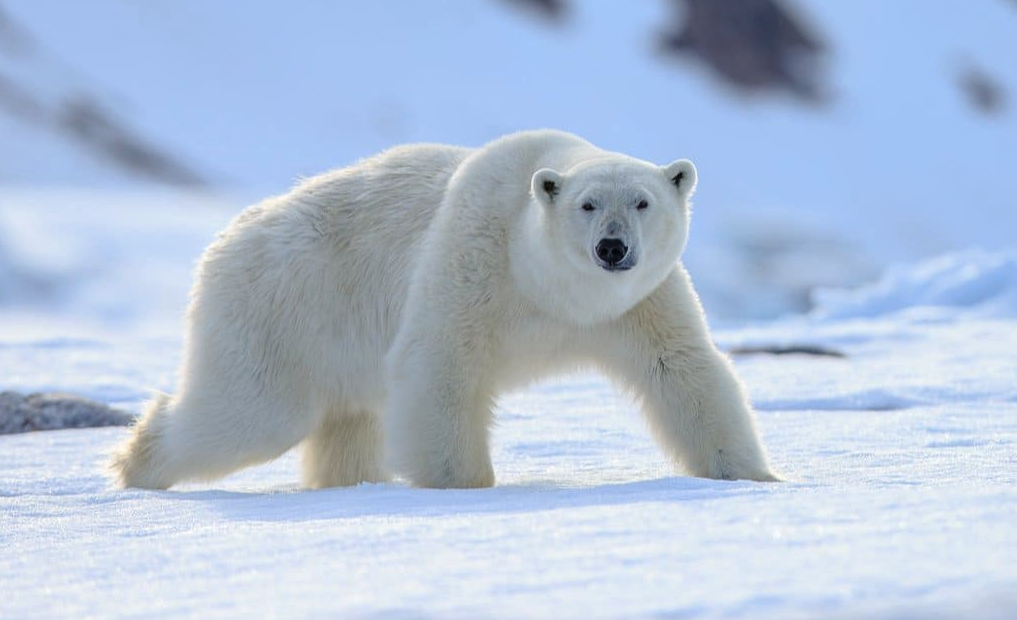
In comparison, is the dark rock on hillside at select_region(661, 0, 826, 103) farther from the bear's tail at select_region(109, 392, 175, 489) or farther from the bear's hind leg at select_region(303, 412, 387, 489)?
the bear's tail at select_region(109, 392, 175, 489)

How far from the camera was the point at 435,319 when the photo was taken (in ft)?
13.0

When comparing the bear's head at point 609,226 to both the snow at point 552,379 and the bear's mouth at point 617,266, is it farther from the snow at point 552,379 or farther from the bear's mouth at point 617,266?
the snow at point 552,379

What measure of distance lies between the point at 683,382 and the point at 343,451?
1.26 meters

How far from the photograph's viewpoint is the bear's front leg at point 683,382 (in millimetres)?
3918

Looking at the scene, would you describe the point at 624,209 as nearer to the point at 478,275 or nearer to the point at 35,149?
the point at 478,275

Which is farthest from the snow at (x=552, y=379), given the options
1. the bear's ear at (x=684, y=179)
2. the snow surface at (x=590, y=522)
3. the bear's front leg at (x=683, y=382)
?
the bear's ear at (x=684, y=179)

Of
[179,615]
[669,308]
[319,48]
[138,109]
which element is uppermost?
[319,48]

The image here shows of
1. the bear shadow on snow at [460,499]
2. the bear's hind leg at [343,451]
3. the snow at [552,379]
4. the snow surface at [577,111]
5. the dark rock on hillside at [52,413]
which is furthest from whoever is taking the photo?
the snow surface at [577,111]

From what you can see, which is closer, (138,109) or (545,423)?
(545,423)

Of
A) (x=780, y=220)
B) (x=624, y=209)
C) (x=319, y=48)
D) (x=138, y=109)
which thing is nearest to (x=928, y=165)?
(x=780, y=220)

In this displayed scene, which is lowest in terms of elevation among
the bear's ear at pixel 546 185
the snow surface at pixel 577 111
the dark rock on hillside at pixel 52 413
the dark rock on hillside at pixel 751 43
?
the dark rock on hillside at pixel 52 413

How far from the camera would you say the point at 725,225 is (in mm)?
22938

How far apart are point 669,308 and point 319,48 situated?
80.5 feet

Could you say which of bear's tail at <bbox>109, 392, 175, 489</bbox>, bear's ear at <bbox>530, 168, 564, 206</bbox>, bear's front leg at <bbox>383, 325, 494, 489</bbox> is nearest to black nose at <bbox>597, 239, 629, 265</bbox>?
bear's ear at <bbox>530, 168, 564, 206</bbox>
